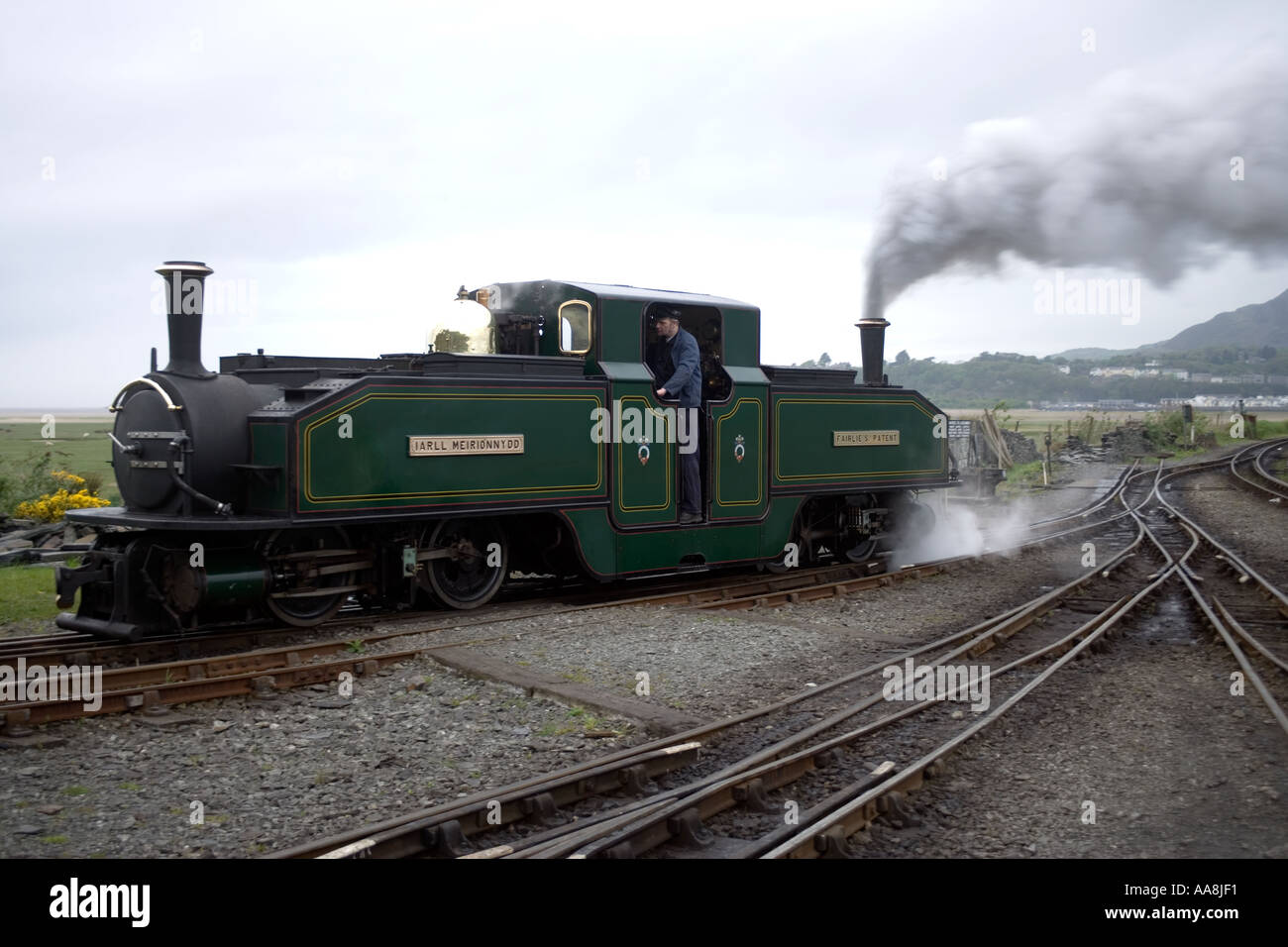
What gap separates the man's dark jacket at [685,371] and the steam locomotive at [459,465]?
230mm

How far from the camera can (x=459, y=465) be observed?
31.0ft

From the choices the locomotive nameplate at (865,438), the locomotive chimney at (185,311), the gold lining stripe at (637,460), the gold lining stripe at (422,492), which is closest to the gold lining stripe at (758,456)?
the gold lining stripe at (637,460)

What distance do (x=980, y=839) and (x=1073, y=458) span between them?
33.1 m

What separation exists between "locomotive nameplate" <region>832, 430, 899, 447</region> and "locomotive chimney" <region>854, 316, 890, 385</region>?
85 centimetres

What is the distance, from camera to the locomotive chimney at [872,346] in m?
14.2

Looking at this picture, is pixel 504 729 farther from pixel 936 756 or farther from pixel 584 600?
pixel 584 600

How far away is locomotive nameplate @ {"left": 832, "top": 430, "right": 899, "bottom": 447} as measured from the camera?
12.9m

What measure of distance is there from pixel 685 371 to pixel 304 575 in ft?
13.7

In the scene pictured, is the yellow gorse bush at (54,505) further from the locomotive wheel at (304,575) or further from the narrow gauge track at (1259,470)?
the narrow gauge track at (1259,470)

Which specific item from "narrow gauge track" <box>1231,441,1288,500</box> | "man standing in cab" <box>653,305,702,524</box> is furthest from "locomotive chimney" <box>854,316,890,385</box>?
"narrow gauge track" <box>1231,441,1288,500</box>

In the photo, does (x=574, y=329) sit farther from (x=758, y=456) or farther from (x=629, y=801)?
(x=629, y=801)

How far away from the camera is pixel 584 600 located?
10.7 meters
